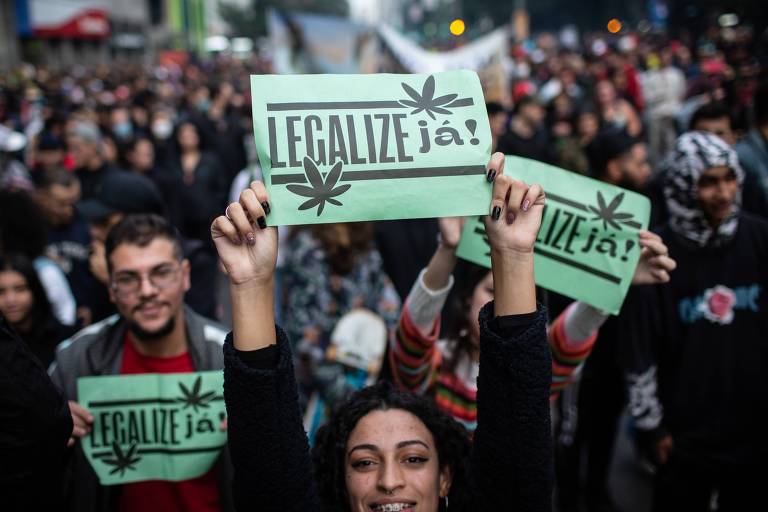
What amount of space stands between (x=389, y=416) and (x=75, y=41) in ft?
148

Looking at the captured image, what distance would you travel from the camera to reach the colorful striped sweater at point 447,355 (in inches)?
93.4

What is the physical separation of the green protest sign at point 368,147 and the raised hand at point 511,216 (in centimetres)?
3

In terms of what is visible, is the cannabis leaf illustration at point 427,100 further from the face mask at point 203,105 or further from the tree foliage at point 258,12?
the tree foliage at point 258,12

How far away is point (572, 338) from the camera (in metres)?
2.40

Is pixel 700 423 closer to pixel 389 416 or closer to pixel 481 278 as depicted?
pixel 481 278

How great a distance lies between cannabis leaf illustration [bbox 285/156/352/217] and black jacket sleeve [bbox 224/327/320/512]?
1.04ft

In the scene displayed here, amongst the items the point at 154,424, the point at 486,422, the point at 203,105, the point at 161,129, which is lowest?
the point at 154,424

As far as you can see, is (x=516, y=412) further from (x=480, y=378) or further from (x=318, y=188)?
(x=318, y=188)

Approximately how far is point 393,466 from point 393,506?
11cm

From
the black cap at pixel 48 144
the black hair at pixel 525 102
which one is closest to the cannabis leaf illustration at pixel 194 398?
the black cap at pixel 48 144

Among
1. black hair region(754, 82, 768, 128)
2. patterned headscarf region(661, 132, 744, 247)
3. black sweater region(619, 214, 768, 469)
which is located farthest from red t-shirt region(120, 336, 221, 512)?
black hair region(754, 82, 768, 128)

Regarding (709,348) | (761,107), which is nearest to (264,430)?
(709,348)

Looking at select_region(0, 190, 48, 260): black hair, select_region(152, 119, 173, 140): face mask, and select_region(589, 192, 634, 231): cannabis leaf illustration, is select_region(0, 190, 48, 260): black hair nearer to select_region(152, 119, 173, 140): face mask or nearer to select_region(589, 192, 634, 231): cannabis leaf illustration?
select_region(589, 192, 634, 231): cannabis leaf illustration

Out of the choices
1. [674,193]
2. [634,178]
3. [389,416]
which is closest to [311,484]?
[389,416]
